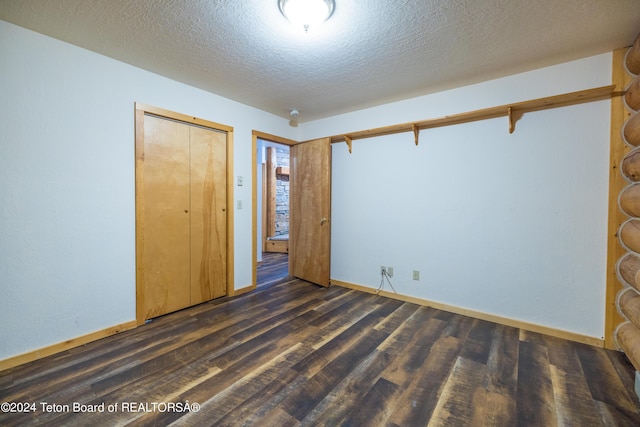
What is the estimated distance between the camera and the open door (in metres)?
3.60

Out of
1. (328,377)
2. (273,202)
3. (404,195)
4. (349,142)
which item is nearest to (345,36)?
(349,142)

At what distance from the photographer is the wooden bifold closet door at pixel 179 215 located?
2.54 m

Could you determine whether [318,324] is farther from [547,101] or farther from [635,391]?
[547,101]

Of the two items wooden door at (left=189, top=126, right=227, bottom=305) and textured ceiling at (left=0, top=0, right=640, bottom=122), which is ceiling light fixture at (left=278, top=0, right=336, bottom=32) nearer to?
textured ceiling at (left=0, top=0, right=640, bottom=122)

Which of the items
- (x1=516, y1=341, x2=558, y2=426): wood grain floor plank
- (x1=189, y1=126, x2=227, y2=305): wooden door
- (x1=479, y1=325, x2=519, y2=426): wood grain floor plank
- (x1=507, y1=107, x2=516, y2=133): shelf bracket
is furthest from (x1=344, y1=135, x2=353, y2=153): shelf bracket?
(x1=516, y1=341, x2=558, y2=426): wood grain floor plank

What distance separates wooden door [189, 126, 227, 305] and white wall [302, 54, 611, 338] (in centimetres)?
171

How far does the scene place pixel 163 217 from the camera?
268 centimetres

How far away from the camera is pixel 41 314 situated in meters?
1.97

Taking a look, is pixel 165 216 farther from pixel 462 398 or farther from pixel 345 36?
pixel 462 398

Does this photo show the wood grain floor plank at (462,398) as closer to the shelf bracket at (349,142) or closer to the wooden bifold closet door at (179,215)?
the wooden bifold closet door at (179,215)

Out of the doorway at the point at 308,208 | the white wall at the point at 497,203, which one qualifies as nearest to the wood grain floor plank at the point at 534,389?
the white wall at the point at 497,203

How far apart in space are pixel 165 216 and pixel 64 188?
79 cm

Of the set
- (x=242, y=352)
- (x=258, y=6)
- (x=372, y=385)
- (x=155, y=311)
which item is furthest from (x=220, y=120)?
(x=372, y=385)

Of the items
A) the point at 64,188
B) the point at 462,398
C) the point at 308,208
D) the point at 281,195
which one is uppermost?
the point at 281,195
